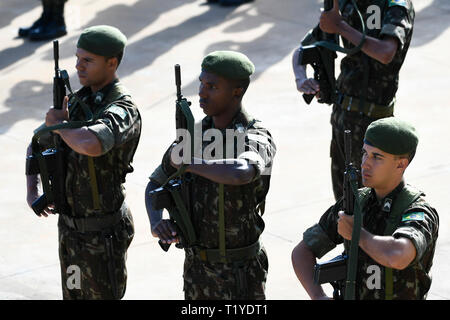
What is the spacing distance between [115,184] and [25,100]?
5.61 meters

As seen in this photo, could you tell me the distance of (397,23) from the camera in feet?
22.8

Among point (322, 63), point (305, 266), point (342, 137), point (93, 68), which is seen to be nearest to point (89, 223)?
point (93, 68)

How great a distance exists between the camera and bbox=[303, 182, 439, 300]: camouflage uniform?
15.0ft

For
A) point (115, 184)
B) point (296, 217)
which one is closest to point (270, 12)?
point (296, 217)

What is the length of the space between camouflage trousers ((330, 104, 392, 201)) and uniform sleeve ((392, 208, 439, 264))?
8.02 ft

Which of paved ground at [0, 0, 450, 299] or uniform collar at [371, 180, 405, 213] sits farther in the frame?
paved ground at [0, 0, 450, 299]

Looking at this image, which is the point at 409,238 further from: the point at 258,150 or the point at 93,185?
the point at 93,185

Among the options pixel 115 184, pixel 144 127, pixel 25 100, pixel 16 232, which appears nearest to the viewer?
pixel 115 184

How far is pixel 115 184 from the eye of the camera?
20.4ft

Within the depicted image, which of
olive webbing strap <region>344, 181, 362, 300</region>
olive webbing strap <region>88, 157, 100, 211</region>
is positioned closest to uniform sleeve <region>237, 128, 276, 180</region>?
olive webbing strap <region>344, 181, 362, 300</region>

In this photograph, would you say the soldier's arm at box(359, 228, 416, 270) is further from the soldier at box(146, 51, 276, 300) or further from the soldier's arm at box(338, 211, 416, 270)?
the soldier at box(146, 51, 276, 300)

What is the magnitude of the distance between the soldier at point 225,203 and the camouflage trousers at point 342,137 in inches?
65.1

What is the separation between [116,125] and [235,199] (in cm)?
87
